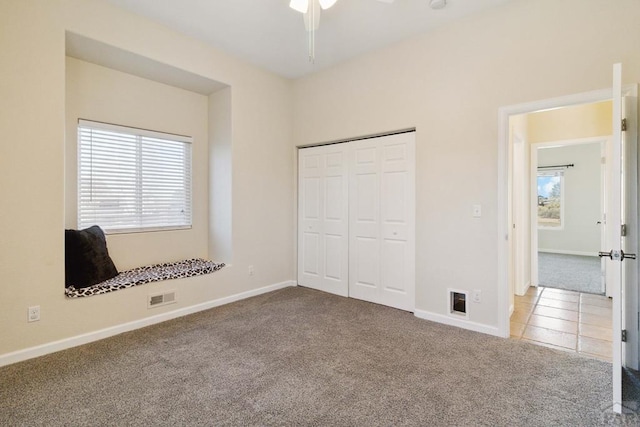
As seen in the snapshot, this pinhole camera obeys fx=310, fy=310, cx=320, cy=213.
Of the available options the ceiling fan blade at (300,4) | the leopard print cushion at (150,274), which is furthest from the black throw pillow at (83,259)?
the ceiling fan blade at (300,4)

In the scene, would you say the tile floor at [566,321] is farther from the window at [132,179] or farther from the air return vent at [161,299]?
the window at [132,179]

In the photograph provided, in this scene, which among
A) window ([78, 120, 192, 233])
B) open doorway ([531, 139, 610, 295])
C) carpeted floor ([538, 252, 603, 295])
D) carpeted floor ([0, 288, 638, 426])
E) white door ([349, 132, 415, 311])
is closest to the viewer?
carpeted floor ([0, 288, 638, 426])

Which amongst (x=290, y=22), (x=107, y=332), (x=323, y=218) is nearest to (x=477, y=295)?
(x=323, y=218)

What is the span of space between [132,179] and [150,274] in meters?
1.12

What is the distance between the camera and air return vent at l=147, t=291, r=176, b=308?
3129mm

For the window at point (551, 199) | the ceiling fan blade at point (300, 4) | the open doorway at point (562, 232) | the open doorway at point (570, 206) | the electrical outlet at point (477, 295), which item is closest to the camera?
the ceiling fan blade at point (300, 4)

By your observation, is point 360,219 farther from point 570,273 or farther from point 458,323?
point 570,273

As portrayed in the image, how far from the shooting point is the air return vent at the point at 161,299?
313cm

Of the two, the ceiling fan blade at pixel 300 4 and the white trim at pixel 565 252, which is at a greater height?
the ceiling fan blade at pixel 300 4

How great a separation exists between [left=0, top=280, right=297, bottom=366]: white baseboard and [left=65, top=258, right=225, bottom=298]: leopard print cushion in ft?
1.18

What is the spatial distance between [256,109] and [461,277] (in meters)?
3.18

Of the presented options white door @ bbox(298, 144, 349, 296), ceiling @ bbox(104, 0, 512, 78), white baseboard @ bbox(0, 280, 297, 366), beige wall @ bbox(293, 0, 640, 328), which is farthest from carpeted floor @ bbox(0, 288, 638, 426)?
ceiling @ bbox(104, 0, 512, 78)

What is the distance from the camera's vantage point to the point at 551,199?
7820 millimetres

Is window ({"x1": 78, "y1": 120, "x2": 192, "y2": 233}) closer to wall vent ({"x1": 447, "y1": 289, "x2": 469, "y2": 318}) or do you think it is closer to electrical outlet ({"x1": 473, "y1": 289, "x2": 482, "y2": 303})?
wall vent ({"x1": 447, "y1": 289, "x2": 469, "y2": 318})
